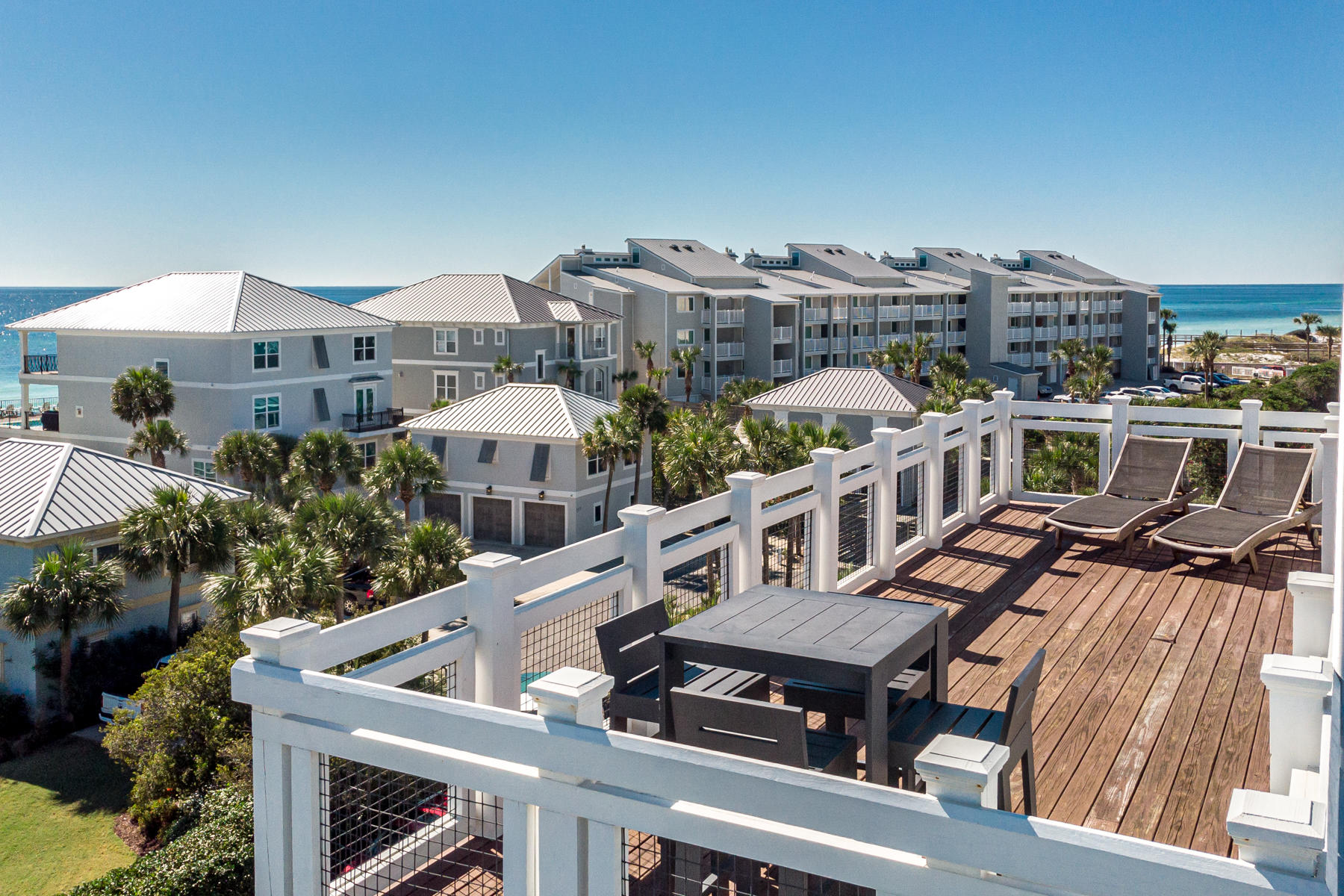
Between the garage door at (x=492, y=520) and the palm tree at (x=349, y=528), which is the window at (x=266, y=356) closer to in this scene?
the garage door at (x=492, y=520)

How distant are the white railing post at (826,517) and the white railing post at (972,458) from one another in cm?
346

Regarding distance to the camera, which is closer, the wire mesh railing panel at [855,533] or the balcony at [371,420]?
the wire mesh railing panel at [855,533]

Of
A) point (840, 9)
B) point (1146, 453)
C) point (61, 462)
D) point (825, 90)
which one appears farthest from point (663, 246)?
point (1146, 453)

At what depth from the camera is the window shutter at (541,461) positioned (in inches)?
1587

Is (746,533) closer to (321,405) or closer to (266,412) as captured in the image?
(266,412)

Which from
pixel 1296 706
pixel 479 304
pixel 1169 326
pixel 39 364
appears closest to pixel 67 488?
pixel 39 364

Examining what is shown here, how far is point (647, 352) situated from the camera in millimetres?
62031

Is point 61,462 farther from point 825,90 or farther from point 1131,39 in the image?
point 825,90

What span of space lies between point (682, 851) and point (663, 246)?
6838 centimetres

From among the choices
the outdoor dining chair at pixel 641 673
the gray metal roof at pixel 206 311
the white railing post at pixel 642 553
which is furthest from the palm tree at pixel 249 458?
the outdoor dining chair at pixel 641 673

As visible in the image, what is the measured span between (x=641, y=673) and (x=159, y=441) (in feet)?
129

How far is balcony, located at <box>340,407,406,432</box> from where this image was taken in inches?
1754

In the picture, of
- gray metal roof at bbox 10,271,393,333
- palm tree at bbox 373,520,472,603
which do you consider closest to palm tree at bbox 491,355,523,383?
gray metal roof at bbox 10,271,393,333

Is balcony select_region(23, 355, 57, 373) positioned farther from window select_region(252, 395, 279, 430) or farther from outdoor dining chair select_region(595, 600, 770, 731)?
outdoor dining chair select_region(595, 600, 770, 731)
